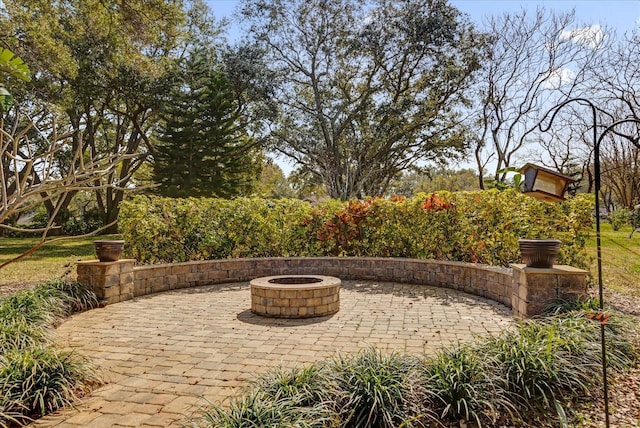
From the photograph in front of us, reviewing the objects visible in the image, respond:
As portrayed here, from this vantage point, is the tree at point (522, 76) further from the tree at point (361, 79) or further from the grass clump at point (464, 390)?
the grass clump at point (464, 390)

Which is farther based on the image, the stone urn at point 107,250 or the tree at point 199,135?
the tree at point 199,135

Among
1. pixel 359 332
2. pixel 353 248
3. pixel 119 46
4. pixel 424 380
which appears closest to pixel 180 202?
pixel 353 248

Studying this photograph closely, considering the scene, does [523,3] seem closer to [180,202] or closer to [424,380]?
[180,202]

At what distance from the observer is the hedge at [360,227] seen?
638 cm

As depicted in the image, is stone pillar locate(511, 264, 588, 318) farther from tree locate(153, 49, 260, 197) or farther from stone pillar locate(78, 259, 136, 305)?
tree locate(153, 49, 260, 197)

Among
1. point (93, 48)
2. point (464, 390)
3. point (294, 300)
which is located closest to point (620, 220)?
point (294, 300)

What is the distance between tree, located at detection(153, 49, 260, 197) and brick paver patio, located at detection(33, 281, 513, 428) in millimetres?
13512

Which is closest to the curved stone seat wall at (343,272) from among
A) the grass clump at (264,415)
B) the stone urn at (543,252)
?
the stone urn at (543,252)

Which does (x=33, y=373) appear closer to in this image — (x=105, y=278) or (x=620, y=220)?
(x=105, y=278)

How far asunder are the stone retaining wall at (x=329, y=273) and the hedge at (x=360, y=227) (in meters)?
0.45

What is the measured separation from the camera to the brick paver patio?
9.87ft

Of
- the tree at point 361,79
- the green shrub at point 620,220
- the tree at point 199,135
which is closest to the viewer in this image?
the green shrub at point 620,220

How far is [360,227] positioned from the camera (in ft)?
27.8

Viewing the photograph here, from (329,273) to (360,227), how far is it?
117 centimetres
